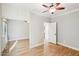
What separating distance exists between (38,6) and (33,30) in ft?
1.54

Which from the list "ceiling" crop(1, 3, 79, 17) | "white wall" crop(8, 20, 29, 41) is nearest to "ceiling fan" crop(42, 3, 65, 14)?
"ceiling" crop(1, 3, 79, 17)

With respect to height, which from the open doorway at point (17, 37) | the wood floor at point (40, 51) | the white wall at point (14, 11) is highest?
the white wall at point (14, 11)

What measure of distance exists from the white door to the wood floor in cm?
12

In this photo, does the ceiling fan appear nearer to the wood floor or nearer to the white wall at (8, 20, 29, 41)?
the white wall at (8, 20, 29, 41)

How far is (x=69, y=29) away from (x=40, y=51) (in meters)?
0.71

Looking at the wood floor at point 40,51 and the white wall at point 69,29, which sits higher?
the white wall at point 69,29

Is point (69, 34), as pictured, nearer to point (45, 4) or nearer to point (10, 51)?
point (45, 4)

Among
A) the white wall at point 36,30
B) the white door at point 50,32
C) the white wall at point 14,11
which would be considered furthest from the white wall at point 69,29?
the white wall at point 14,11

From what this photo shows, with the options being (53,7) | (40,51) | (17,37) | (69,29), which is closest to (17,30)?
(17,37)

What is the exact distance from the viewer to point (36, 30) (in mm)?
1694

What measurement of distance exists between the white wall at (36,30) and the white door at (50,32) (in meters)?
0.08

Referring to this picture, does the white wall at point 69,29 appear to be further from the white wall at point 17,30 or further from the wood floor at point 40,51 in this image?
the white wall at point 17,30

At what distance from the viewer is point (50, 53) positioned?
166cm

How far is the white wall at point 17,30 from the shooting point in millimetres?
1627
